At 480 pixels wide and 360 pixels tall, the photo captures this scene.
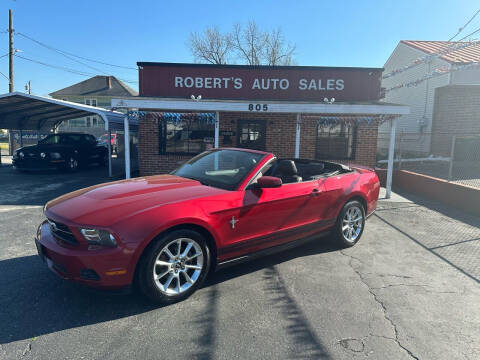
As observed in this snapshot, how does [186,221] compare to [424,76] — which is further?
[424,76]

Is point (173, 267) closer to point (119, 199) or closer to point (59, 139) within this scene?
point (119, 199)

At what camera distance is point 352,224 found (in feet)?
16.3

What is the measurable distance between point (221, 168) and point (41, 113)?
15163 mm

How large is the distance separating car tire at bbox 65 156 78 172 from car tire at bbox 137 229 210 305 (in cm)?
1134

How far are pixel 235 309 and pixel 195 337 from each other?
0.54 m

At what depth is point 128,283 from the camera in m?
2.88

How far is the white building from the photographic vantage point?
1479cm

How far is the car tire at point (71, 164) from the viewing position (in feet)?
41.7

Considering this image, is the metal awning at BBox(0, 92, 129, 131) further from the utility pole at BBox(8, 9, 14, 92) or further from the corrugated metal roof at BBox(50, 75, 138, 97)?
the corrugated metal roof at BBox(50, 75, 138, 97)

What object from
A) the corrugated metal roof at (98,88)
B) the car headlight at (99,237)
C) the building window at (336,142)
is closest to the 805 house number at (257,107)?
the building window at (336,142)

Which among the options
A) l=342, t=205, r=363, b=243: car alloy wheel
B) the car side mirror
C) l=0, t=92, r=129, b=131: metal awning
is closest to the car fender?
the car side mirror

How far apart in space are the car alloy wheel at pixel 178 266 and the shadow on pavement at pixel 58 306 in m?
0.25

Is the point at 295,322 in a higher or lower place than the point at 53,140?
lower

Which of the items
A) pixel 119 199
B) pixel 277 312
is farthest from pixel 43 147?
pixel 277 312
